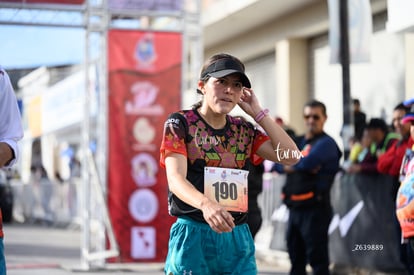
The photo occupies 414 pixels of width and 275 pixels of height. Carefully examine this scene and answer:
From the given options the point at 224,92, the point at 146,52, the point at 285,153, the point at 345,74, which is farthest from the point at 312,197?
the point at 224,92

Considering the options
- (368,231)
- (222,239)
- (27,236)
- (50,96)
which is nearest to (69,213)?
(27,236)

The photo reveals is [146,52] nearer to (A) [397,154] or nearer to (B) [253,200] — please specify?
(B) [253,200]

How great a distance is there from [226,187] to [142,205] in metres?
7.71

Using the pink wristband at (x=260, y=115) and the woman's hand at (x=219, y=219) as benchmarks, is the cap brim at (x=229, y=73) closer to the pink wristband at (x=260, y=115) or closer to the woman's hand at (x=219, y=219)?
the pink wristband at (x=260, y=115)

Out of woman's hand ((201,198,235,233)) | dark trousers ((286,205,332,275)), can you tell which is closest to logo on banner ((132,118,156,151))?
dark trousers ((286,205,332,275))

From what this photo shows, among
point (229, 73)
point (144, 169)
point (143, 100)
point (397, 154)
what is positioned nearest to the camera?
point (229, 73)

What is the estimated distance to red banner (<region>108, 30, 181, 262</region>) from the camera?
1291 cm

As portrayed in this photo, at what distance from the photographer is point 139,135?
12977mm

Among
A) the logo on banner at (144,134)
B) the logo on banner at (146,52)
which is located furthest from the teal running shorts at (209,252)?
the logo on banner at (146,52)

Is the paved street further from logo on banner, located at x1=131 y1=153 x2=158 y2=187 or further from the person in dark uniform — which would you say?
the person in dark uniform

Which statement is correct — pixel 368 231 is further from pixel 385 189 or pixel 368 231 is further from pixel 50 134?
pixel 50 134

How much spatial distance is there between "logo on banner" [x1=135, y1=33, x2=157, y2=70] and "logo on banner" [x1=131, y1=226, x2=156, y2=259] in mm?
2102

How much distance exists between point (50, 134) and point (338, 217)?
77.4ft

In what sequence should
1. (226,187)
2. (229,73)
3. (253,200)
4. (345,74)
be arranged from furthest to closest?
(345,74) → (253,200) → (226,187) → (229,73)
